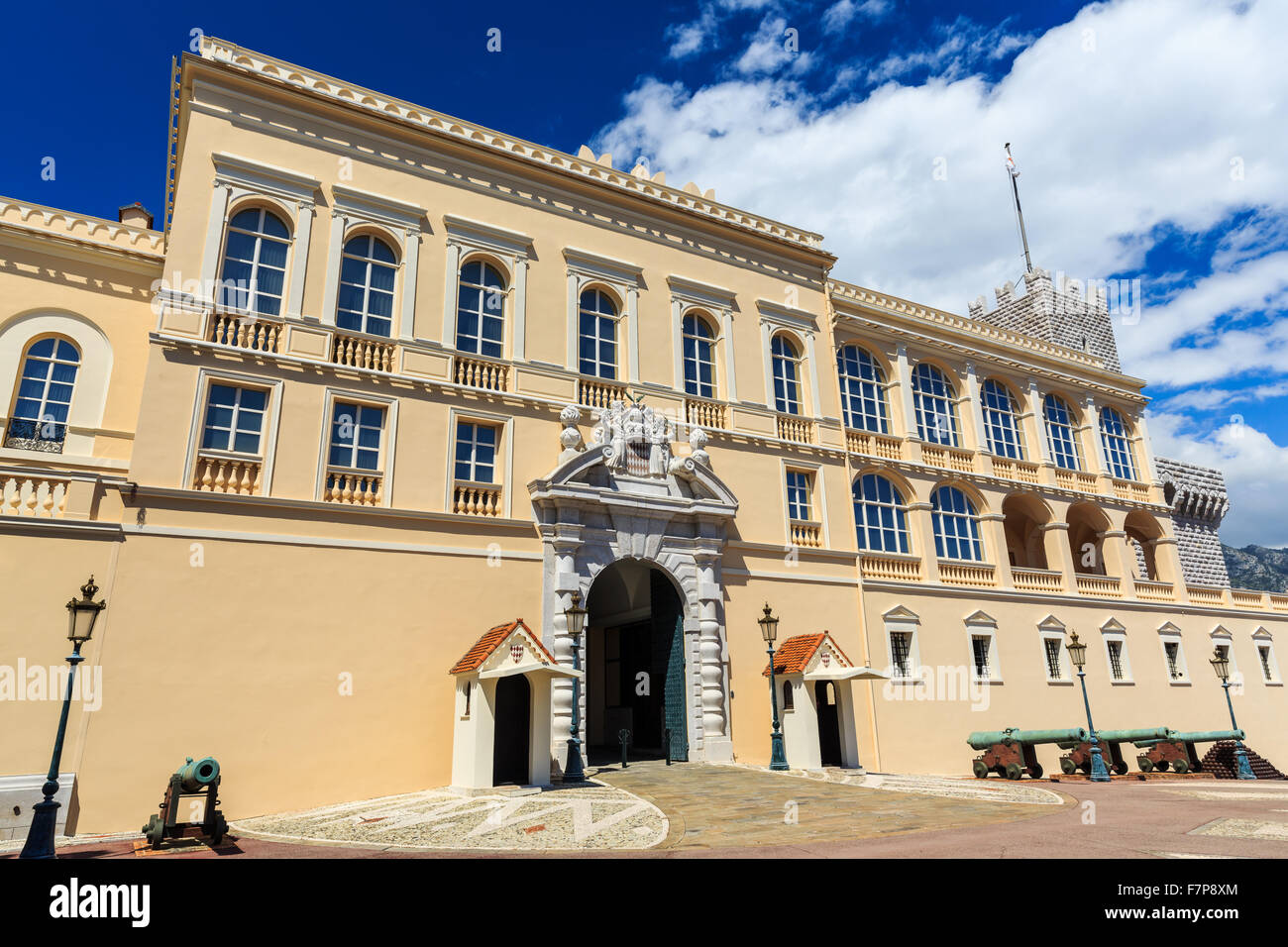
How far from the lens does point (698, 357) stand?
21250 mm

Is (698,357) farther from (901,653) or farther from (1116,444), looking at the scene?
(1116,444)

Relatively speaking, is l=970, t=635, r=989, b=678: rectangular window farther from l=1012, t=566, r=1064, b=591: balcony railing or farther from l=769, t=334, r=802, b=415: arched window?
l=769, t=334, r=802, b=415: arched window

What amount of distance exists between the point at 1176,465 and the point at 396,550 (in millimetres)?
36506

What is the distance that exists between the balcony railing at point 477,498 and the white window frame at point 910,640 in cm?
1127

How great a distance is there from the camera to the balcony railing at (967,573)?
2367 cm

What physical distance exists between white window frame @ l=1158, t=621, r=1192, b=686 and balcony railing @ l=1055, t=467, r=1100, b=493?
17.2ft

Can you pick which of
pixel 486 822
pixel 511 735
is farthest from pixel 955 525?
pixel 486 822

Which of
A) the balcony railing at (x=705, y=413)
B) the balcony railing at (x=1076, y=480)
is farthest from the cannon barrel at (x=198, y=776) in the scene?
the balcony railing at (x=1076, y=480)

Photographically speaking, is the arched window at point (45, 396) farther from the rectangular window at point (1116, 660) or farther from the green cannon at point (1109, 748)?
the rectangular window at point (1116, 660)
